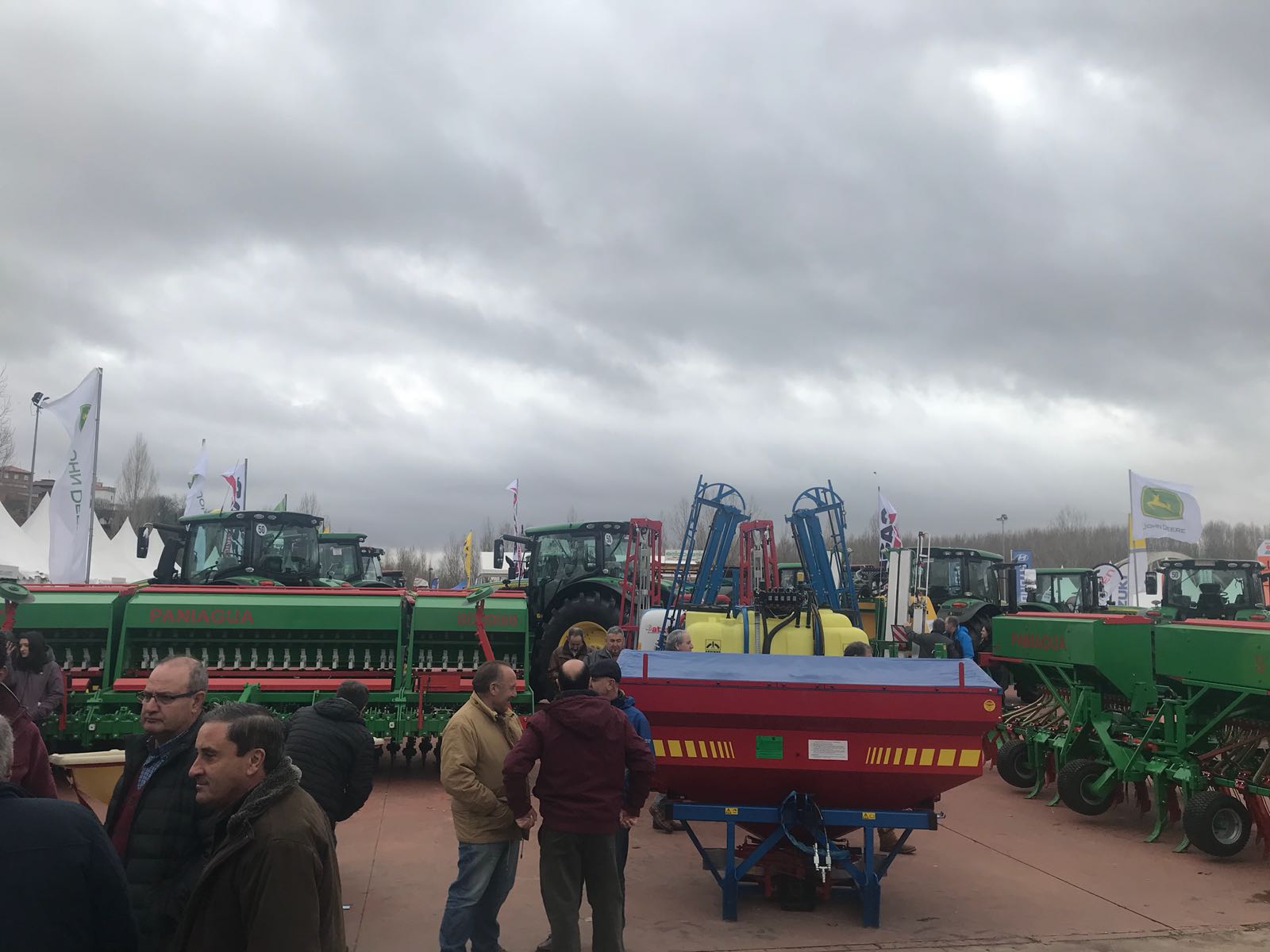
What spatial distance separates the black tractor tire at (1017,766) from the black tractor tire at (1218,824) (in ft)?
8.81

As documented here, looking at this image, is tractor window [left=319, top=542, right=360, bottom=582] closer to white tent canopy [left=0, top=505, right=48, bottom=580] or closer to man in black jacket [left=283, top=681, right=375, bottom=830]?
white tent canopy [left=0, top=505, right=48, bottom=580]

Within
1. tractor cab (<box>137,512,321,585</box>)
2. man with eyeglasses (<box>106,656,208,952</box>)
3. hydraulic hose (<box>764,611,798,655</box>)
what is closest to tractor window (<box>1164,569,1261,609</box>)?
hydraulic hose (<box>764,611,798,655</box>)

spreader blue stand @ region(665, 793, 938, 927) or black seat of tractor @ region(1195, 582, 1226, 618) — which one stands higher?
black seat of tractor @ region(1195, 582, 1226, 618)

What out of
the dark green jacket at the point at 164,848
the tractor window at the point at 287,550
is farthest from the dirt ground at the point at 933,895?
the tractor window at the point at 287,550

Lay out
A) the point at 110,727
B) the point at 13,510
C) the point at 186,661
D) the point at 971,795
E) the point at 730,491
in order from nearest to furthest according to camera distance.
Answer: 1. the point at 186,661
2. the point at 110,727
3. the point at 971,795
4. the point at 730,491
5. the point at 13,510

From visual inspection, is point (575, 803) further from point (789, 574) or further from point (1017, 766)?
point (789, 574)

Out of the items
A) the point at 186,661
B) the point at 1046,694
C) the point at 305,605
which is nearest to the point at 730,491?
the point at 1046,694

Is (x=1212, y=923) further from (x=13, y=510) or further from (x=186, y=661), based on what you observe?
(x=13, y=510)

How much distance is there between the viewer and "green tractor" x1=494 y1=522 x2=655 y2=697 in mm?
12055

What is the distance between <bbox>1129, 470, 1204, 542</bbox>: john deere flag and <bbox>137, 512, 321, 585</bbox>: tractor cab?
17359 millimetres

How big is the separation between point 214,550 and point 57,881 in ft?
36.2

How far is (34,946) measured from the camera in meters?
2.31

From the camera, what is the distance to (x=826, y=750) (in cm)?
592

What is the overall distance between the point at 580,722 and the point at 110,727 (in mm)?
6665
